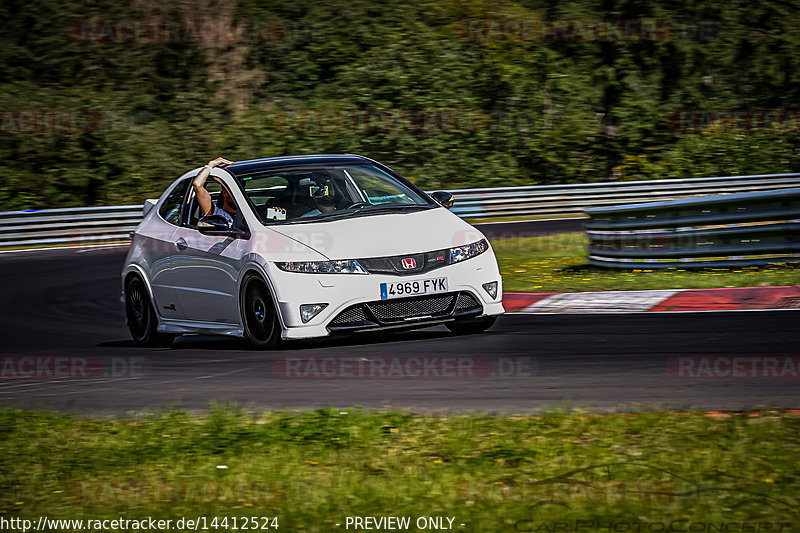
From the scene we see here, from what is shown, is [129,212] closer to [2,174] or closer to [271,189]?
[2,174]

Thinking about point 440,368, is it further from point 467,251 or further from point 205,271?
point 205,271

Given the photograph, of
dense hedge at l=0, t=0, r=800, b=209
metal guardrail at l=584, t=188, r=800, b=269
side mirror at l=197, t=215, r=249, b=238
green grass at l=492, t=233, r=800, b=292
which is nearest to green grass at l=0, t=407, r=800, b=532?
side mirror at l=197, t=215, r=249, b=238

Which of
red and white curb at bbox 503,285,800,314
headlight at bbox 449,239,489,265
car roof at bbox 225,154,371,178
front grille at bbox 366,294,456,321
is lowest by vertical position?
red and white curb at bbox 503,285,800,314

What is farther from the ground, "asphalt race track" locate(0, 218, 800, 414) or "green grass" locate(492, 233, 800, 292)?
"green grass" locate(492, 233, 800, 292)

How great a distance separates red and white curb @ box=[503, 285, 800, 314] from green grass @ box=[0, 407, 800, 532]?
507cm

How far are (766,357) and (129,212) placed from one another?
19697mm

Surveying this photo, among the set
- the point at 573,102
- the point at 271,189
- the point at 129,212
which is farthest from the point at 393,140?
the point at 271,189

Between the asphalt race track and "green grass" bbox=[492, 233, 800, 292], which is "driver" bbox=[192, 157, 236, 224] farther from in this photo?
"green grass" bbox=[492, 233, 800, 292]

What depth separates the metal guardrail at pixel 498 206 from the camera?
25750 millimetres

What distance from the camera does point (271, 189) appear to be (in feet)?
34.0

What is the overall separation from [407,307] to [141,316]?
3.14 meters

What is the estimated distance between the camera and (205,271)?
10375 mm

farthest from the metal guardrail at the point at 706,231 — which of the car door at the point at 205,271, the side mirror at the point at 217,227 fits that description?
the side mirror at the point at 217,227

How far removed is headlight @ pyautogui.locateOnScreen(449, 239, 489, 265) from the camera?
966cm
